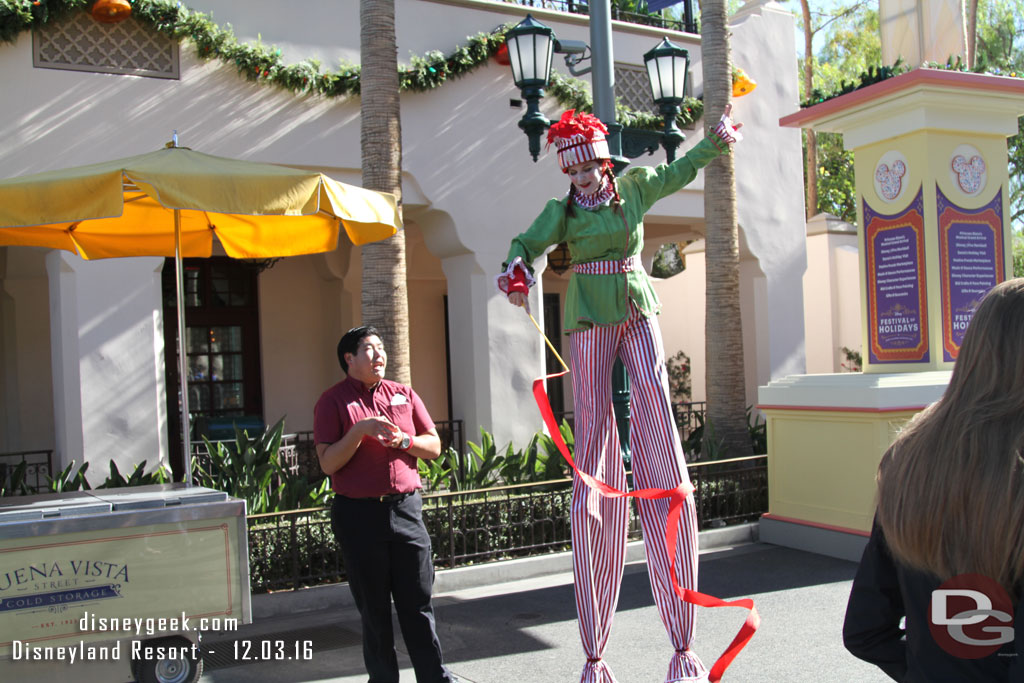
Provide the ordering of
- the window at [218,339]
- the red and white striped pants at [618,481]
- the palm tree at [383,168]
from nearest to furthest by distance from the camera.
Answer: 1. the red and white striped pants at [618,481]
2. the palm tree at [383,168]
3. the window at [218,339]

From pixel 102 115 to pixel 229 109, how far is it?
Result: 1.16 meters

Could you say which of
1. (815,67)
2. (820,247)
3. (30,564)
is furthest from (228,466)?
(815,67)

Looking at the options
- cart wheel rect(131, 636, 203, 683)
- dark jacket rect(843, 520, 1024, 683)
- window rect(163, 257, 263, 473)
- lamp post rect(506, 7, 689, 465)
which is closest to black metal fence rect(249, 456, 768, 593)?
lamp post rect(506, 7, 689, 465)

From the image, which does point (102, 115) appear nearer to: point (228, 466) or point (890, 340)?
point (228, 466)

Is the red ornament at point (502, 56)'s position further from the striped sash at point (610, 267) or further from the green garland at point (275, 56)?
the striped sash at point (610, 267)

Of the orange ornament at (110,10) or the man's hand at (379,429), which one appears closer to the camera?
the man's hand at (379,429)

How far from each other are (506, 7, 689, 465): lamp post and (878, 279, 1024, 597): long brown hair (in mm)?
4759

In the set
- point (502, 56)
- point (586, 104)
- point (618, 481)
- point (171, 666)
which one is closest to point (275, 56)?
point (502, 56)

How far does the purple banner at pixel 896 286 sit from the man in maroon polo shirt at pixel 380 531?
4188mm

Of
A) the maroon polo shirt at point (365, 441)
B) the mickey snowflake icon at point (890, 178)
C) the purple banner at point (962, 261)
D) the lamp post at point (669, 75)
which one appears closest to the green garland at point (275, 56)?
the lamp post at point (669, 75)

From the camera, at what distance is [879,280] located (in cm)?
700

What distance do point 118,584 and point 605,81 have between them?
485 centimetres

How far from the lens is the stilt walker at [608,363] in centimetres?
387

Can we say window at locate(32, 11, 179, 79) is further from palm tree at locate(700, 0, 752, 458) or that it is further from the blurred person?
the blurred person
